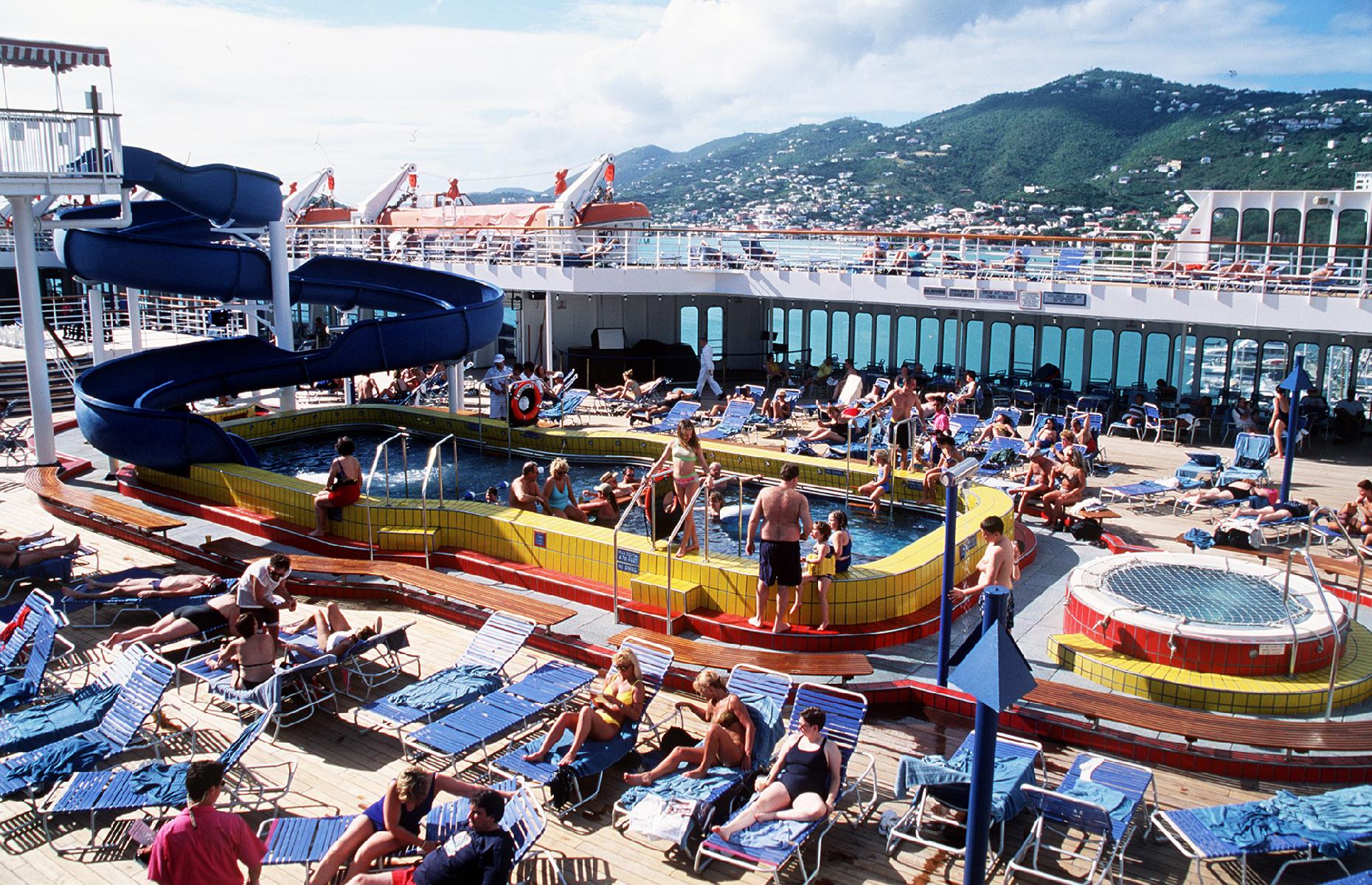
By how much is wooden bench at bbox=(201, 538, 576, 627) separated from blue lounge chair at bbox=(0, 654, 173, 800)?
2.27 m

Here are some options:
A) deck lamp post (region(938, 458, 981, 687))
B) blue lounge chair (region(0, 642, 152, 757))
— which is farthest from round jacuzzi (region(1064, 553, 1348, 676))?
blue lounge chair (region(0, 642, 152, 757))

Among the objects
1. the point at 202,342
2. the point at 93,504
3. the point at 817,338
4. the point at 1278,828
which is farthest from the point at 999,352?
the point at 1278,828

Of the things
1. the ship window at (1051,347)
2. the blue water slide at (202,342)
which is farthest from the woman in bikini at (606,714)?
the ship window at (1051,347)

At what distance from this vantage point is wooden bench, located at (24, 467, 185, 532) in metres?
10.2

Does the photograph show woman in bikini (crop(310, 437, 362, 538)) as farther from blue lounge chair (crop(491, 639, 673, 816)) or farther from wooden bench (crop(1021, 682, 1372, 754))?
wooden bench (crop(1021, 682, 1372, 754))

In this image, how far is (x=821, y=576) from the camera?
773 cm

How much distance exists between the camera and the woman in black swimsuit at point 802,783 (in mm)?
5070

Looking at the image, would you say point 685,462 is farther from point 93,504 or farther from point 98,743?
point 93,504

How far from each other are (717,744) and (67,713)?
150 inches

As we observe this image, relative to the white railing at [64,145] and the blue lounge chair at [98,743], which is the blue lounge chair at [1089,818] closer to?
the blue lounge chair at [98,743]

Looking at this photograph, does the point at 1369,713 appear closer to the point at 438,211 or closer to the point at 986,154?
the point at 438,211

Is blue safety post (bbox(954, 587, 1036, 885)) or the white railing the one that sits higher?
the white railing

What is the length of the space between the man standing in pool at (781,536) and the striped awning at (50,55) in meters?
9.85

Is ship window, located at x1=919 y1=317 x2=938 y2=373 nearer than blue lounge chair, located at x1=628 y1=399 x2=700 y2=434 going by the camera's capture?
No
